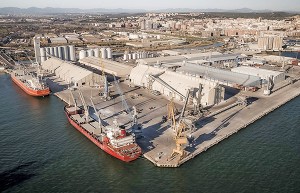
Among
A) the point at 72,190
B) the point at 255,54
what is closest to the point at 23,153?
the point at 72,190

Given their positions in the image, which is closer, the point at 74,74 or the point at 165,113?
the point at 165,113

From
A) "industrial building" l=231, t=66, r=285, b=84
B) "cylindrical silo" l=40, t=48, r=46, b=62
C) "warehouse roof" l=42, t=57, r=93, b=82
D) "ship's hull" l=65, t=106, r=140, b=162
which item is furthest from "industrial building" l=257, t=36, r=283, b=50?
"ship's hull" l=65, t=106, r=140, b=162

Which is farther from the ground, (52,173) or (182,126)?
(182,126)

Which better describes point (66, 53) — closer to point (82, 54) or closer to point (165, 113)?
point (82, 54)

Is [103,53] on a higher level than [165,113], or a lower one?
higher

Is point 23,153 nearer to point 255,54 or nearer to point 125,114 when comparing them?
point 125,114

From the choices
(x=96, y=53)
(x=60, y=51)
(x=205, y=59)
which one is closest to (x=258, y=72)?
(x=205, y=59)

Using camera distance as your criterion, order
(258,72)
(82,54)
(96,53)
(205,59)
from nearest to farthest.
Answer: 1. (258,72)
2. (205,59)
3. (82,54)
4. (96,53)
